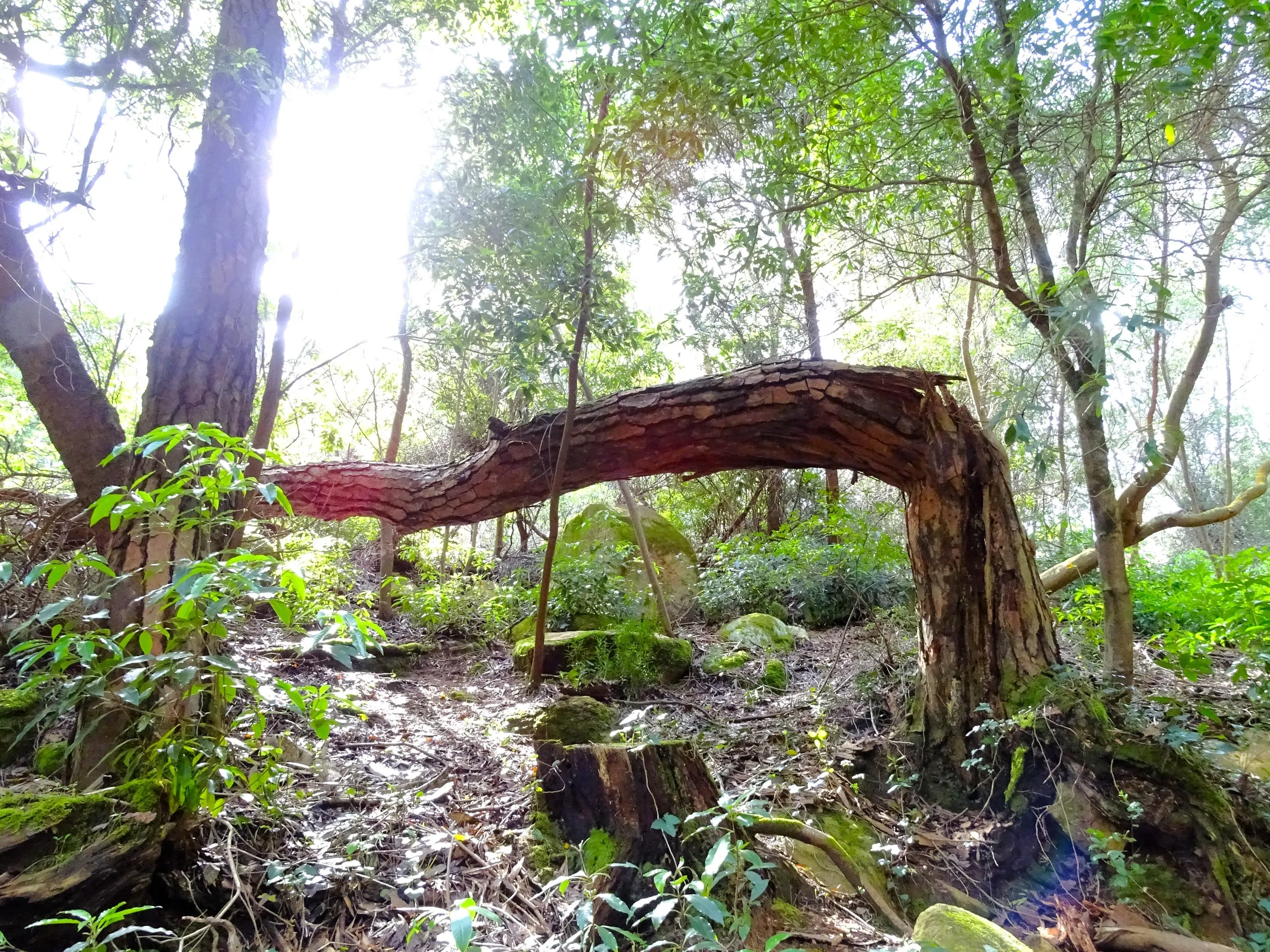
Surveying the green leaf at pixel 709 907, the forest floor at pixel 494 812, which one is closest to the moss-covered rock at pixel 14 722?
the forest floor at pixel 494 812

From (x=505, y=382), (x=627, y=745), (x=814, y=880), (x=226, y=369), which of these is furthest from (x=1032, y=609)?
(x=226, y=369)

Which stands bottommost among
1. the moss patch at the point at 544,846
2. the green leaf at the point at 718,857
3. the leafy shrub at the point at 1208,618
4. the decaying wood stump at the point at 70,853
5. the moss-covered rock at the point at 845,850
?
the moss-covered rock at the point at 845,850

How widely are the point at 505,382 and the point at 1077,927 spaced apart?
4002mm

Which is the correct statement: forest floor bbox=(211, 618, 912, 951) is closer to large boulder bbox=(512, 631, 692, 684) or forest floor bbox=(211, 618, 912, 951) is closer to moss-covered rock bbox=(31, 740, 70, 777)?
large boulder bbox=(512, 631, 692, 684)

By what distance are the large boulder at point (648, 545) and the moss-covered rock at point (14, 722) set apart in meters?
5.49

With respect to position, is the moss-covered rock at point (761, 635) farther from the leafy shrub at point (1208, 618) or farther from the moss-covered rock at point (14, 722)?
the moss-covered rock at point (14, 722)

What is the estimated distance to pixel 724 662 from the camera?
16.5 feet

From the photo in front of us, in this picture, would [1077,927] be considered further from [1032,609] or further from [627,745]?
[627,745]

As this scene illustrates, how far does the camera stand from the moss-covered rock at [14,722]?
2.36 m

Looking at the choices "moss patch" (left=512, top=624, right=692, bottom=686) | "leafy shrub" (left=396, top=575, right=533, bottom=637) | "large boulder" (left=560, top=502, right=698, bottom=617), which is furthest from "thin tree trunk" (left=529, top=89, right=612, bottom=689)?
"large boulder" (left=560, top=502, right=698, bottom=617)

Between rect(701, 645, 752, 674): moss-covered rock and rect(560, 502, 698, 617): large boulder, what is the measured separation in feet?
7.89

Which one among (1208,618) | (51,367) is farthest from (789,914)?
(1208,618)

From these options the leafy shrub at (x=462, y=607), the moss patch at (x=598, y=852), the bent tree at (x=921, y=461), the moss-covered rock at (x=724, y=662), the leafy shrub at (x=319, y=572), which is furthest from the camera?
the leafy shrub at (x=462, y=607)

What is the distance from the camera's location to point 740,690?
14.9 feet
